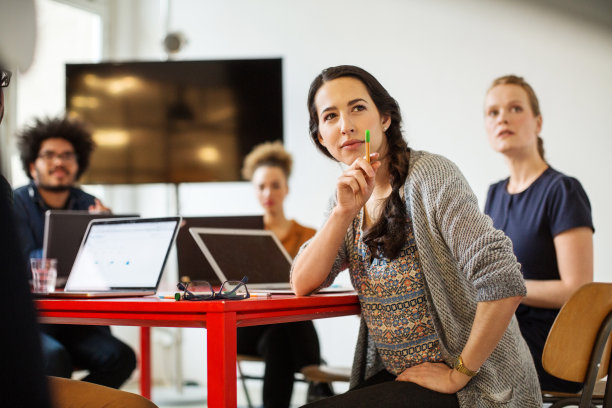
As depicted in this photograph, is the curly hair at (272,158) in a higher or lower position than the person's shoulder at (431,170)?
higher

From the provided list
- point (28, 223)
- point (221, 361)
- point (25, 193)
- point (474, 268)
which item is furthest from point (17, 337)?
point (25, 193)

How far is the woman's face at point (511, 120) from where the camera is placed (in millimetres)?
2225

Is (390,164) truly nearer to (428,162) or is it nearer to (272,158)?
(428,162)

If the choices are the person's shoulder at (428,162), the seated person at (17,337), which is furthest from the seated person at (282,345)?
the seated person at (17,337)

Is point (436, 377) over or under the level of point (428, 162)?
under

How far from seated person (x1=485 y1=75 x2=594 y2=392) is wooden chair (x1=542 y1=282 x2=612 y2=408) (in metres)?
0.29

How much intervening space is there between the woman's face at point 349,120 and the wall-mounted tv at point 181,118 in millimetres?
2090

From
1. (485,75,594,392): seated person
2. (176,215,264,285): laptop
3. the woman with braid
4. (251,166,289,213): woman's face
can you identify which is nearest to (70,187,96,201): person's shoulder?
(251,166,289,213): woman's face

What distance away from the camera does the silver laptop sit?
5.72 ft

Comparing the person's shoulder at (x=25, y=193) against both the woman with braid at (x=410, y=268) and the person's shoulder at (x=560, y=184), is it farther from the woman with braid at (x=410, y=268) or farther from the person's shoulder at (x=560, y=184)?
the person's shoulder at (x=560, y=184)

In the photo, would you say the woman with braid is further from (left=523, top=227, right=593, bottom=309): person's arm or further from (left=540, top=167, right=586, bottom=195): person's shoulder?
(left=540, top=167, right=586, bottom=195): person's shoulder

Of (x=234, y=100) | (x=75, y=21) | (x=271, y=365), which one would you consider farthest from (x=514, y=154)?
(x=75, y=21)

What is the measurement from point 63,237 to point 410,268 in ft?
4.09

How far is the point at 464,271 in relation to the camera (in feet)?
4.33
